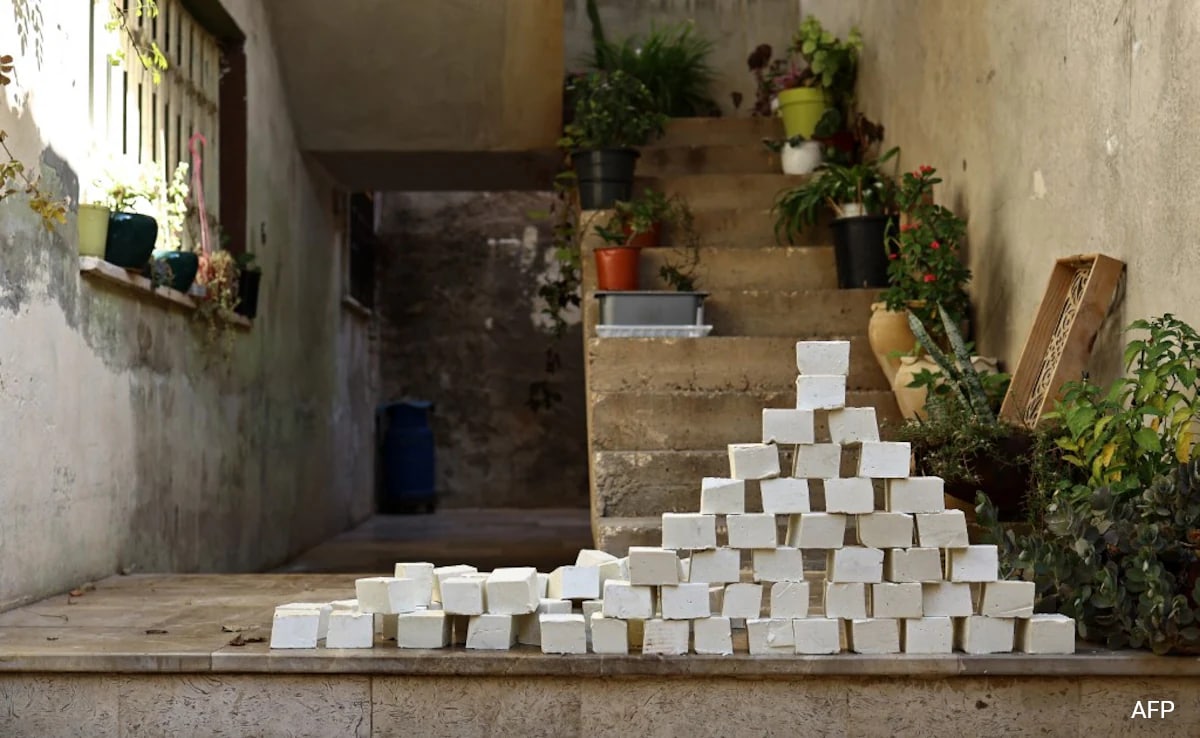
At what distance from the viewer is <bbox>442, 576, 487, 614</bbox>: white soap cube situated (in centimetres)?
312

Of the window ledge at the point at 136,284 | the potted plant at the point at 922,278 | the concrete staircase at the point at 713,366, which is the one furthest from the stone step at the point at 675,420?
the window ledge at the point at 136,284

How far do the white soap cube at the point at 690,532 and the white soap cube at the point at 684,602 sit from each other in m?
0.09

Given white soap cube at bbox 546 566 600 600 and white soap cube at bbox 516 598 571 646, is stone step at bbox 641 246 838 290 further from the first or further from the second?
white soap cube at bbox 516 598 571 646

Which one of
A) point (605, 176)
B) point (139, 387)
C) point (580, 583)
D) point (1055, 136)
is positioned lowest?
point (580, 583)

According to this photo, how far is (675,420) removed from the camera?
5188mm

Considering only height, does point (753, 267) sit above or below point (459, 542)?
above

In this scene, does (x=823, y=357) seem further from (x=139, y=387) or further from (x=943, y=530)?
(x=139, y=387)

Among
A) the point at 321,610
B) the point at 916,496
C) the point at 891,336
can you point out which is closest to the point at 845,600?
the point at 916,496

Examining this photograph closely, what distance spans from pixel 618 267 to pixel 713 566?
120 inches

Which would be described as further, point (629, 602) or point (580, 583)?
point (580, 583)

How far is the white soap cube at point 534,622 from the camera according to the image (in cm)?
319

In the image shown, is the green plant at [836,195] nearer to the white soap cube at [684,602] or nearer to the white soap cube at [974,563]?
the white soap cube at [974,563]

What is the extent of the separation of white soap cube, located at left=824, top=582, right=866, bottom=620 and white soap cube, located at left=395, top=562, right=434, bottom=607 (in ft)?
3.08

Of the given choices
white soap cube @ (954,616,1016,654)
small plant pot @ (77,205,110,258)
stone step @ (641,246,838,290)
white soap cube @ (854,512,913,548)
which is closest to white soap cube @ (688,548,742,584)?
white soap cube @ (854,512,913,548)
